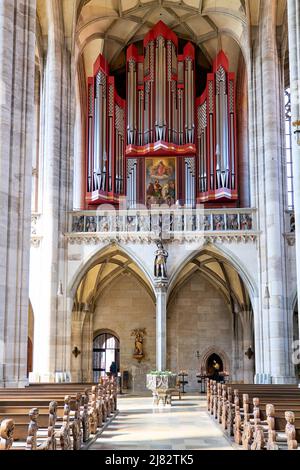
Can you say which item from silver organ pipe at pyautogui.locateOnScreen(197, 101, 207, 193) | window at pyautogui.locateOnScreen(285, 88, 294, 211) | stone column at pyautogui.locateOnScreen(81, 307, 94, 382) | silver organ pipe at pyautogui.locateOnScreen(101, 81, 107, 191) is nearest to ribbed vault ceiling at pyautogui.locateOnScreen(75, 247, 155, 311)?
stone column at pyautogui.locateOnScreen(81, 307, 94, 382)

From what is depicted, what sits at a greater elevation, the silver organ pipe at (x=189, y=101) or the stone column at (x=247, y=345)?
the silver organ pipe at (x=189, y=101)

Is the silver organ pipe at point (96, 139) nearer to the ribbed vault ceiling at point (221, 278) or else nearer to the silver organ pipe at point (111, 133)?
the silver organ pipe at point (111, 133)

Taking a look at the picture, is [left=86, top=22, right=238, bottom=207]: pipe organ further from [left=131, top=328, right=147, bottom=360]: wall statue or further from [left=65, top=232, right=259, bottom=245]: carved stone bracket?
[left=131, top=328, right=147, bottom=360]: wall statue

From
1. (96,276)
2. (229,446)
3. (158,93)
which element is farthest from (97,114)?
(229,446)

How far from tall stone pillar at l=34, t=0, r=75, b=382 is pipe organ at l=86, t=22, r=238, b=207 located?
8.76 ft

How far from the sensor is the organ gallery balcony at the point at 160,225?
76.8 ft

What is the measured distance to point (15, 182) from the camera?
51.9 feet

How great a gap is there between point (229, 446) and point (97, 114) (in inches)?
767

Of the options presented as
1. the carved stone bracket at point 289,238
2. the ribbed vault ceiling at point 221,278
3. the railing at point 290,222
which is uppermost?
the railing at point 290,222

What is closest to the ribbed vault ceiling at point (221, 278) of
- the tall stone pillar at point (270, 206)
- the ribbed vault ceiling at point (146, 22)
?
the tall stone pillar at point (270, 206)

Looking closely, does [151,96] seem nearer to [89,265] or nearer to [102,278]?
[102,278]

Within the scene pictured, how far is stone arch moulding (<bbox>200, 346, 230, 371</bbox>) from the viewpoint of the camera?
2844 cm

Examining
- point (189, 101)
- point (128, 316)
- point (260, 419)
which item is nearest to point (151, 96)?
point (189, 101)

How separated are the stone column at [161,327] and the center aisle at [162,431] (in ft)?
11.9
